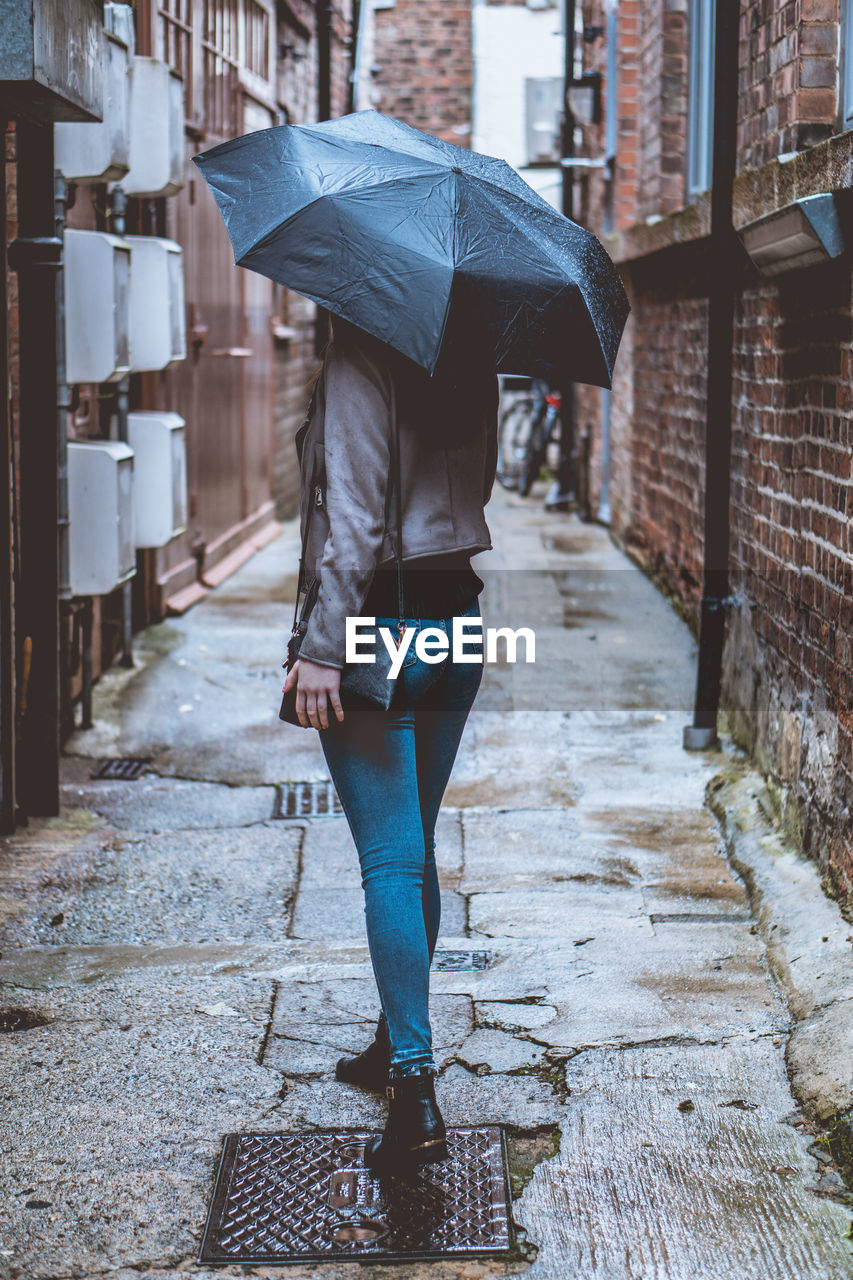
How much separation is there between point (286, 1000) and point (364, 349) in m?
1.69

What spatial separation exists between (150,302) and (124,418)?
1.93ft

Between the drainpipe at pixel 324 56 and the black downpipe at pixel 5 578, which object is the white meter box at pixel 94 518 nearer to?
the black downpipe at pixel 5 578

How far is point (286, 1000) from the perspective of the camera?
3.57 m

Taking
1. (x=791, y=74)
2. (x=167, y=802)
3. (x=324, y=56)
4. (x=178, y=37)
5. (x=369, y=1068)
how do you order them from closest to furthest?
(x=369, y=1068) < (x=791, y=74) < (x=167, y=802) < (x=178, y=37) < (x=324, y=56)

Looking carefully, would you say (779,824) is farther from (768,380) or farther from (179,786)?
(179,786)

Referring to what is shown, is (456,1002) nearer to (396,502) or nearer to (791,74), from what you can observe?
(396,502)

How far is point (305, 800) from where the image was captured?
5344 millimetres

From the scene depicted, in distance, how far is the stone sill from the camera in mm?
3732

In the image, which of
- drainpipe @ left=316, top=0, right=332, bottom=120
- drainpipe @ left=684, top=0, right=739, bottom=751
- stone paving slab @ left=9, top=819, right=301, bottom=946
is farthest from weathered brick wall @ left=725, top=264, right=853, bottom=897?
drainpipe @ left=316, top=0, right=332, bottom=120

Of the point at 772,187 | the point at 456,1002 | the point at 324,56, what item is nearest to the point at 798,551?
the point at 772,187

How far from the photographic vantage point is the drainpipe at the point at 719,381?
17.4 feet

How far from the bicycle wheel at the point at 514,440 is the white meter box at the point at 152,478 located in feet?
26.4

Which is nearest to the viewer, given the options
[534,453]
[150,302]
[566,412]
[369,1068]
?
[369,1068]

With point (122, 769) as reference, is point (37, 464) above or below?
above
